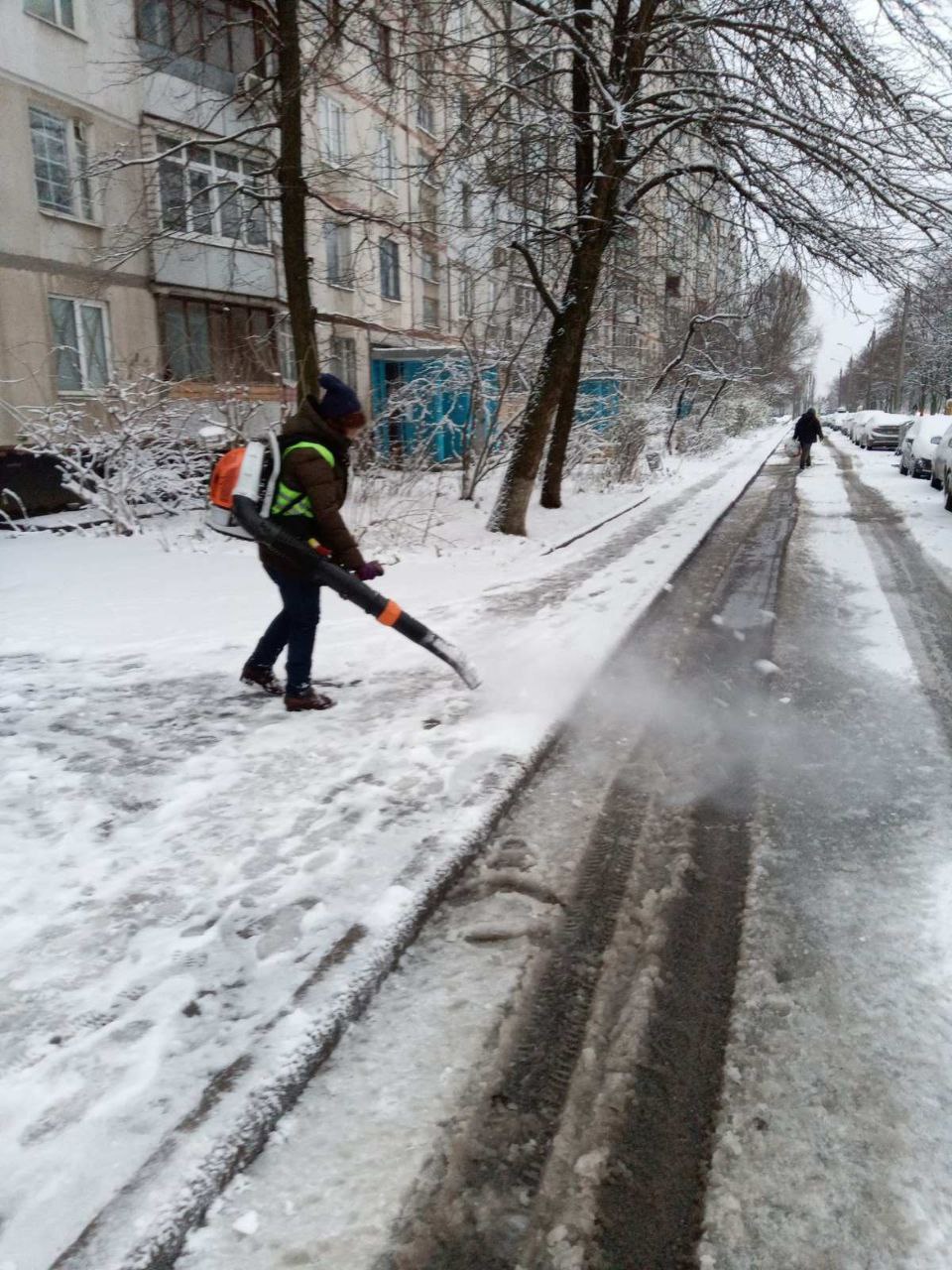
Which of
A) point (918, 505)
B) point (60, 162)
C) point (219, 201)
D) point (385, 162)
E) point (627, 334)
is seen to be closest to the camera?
point (60, 162)

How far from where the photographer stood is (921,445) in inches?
797

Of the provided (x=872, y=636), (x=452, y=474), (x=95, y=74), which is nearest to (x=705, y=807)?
(x=872, y=636)

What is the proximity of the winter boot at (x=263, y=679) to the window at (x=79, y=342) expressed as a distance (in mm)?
12407

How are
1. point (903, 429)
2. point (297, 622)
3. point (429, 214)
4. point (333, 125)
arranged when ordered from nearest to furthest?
point (297, 622) → point (429, 214) → point (333, 125) → point (903, 429)

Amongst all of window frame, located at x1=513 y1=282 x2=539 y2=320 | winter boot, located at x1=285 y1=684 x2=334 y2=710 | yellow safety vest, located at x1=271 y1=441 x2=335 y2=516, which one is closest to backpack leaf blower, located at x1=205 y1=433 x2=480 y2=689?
yellow safety vest, located at x1=271 y1=441 x2=335 y2=516

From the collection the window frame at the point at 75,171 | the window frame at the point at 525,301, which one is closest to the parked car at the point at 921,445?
the window frame at the point at 525,301

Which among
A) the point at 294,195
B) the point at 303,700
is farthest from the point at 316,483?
the point at 294,195

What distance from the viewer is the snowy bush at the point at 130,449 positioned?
9914 mm

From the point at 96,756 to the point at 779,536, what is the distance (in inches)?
399

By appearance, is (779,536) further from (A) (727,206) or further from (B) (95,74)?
(B) (95,74)

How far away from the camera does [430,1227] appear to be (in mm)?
1823

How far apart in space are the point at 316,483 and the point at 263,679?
4.91 feet

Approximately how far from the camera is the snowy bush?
9.91 metres

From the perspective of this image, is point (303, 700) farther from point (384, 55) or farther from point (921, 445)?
point (921, 445)
